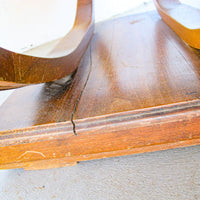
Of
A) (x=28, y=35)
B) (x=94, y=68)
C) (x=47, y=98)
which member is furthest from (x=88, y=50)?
(x=28, y=35)

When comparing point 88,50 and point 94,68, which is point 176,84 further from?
point 88,50

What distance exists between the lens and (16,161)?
1.56ft

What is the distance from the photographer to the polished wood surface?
0.39m

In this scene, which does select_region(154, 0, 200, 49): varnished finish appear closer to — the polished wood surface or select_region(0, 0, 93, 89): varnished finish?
the polished wood surface

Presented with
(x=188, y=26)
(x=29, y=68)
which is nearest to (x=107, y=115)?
(x=29, y=68)

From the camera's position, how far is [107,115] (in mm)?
399

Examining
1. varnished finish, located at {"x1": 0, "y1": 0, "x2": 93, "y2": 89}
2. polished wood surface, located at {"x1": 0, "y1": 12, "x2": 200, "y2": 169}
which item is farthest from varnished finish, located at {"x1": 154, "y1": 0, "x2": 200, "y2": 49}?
varnished finish, located at {"x1": 0, "y1": 0, "x2": 93, "y2": 89}

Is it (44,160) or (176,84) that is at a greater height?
(176,84)

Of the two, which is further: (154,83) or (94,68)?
(94,68)

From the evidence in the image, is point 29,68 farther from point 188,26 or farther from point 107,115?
point 188,26

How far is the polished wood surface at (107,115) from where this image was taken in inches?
15.4

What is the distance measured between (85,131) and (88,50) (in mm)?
560

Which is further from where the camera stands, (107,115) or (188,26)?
(188,26)

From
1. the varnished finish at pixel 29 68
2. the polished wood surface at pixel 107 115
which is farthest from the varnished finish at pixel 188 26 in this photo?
the varnished finish at pixel 29 68
